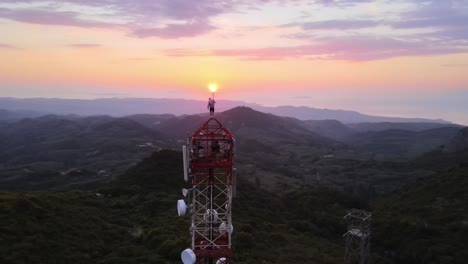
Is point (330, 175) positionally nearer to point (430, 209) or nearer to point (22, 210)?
point (430, 209)

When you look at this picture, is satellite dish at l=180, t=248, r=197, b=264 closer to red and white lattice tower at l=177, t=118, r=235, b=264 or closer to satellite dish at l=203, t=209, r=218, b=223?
red and white lattice tower at l=177, t=118, r=235, b=264

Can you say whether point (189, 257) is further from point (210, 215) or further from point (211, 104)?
point (211, 104)

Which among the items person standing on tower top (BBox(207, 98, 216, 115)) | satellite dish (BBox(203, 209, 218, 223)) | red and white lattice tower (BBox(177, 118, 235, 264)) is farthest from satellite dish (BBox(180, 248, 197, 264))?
person standing on tower top (BBox(207, 98, 216, 115))

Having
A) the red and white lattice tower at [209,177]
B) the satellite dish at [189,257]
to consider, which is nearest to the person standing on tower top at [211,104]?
the red and white lattice tower at [209,177]

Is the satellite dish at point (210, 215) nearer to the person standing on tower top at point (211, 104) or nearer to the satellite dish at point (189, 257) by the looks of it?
the satellite dish at point (189, 257)

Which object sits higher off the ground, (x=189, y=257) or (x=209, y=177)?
(x=209, y=177)

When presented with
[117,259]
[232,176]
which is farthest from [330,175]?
[232,176]

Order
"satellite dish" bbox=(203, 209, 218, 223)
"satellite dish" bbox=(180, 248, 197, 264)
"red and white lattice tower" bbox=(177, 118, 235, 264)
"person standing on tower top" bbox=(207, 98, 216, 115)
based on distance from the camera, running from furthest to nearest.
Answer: "satellite dish" bbox=(203, 209, 218, 223), "person standing on tower top" bbox=(207, 98, 216, 115), "red and white lattice tower" bbox=(177, 118, 235, 264), "satellite dish" bbox=(180, 248, 197, 264)

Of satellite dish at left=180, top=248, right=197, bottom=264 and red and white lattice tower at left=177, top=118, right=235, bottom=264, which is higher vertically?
red and white lattice tower at left=177, top=118, right=235, bottom=264

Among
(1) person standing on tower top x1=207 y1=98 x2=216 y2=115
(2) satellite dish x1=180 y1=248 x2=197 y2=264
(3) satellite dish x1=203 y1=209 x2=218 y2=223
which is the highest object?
(1) person standing on tower top x1=207 y1=98 x2=216 y2=115

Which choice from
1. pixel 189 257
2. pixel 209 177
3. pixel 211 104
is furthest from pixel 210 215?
pixel 211 104

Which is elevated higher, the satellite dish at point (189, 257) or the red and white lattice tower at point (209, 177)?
the red and white lattice tower at point (209, 177)
